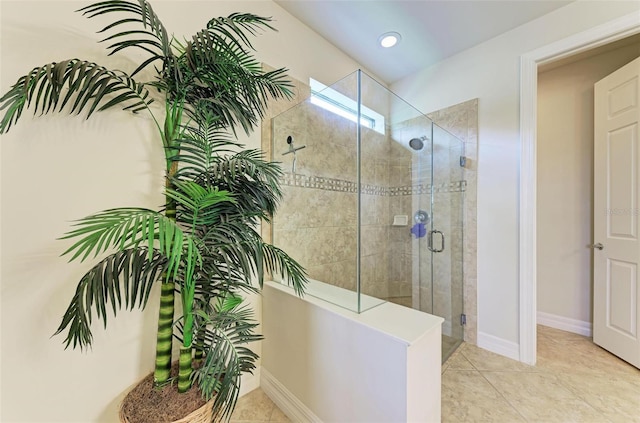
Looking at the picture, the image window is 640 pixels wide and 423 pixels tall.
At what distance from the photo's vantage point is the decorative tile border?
6.14 feet

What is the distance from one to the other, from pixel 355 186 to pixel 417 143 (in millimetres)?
905

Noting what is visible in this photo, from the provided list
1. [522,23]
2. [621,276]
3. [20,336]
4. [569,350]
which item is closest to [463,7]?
[522,23]

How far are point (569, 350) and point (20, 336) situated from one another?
3584 mm

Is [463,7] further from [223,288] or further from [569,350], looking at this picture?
[569,350]

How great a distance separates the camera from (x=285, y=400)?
1503mm

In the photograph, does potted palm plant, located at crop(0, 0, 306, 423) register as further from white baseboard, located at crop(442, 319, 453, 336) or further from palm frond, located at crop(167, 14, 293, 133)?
white baseboard, located at crop(442, 319, 453, 336)

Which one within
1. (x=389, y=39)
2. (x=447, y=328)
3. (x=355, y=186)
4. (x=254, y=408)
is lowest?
(x=254, y=408)

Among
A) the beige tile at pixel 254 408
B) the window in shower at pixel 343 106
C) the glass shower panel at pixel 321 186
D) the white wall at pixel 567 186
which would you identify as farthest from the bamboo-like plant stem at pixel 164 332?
the white wall at pixel 567 186

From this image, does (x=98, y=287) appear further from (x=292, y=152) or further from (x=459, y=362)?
(x=459, y=362)

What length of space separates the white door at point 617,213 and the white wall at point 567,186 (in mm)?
208

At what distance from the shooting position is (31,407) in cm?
102

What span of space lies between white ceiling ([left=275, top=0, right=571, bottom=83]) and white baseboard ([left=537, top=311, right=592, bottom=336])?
2.77m

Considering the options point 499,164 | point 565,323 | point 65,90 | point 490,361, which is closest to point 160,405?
point 65,90

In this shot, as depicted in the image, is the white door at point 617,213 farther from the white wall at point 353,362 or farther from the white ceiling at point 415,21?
the white wall at point 353,362
